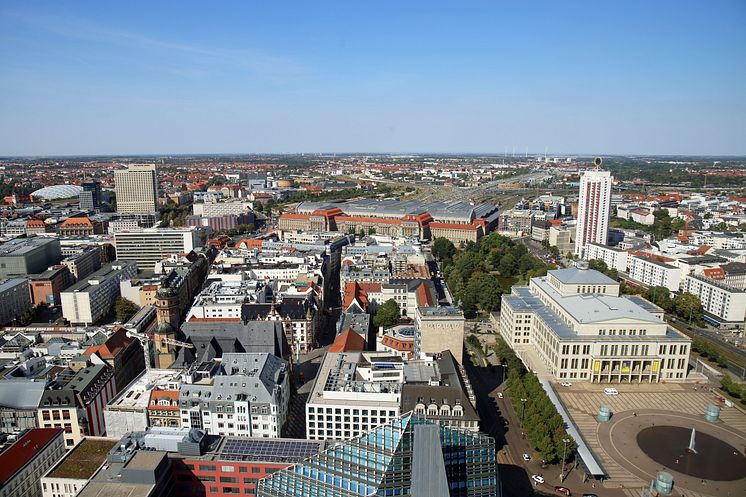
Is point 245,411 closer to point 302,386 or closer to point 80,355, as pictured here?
point 302,386

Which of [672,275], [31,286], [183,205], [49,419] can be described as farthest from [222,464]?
[183,205]

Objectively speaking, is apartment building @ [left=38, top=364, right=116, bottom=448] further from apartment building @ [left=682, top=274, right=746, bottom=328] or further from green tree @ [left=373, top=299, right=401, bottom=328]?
apartment building @ [left=682, top=274, right=746, bottom=328]

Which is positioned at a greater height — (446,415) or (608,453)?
(446,415)

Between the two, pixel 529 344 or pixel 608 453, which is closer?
pixel 608 453

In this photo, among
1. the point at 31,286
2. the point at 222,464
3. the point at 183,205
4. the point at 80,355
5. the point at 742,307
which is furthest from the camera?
the point at 183,205

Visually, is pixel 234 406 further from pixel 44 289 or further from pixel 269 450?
pixel 44 289

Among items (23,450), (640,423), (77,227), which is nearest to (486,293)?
(640,423)

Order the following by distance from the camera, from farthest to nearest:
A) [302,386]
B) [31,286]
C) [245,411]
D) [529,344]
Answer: [31,286] < [529,344] < [302,386] < [245,411]
